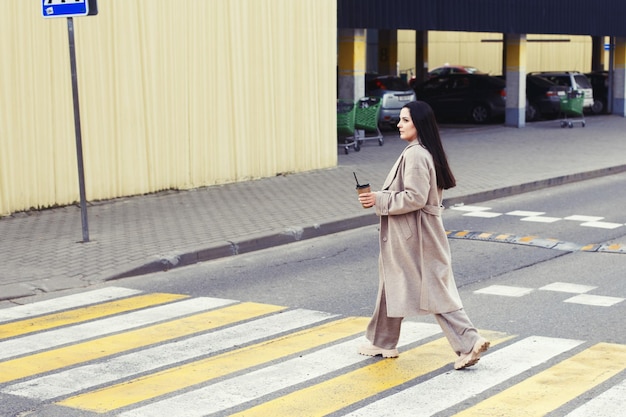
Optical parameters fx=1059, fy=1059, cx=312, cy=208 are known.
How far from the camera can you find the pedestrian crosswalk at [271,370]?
244 inches

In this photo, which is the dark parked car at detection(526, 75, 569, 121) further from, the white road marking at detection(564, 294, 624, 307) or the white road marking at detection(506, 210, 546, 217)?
the white road marking at detection(564, 294, 624, 307)

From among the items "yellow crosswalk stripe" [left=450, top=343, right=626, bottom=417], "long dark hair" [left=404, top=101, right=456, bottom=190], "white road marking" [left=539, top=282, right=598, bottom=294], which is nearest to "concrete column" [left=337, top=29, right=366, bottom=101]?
"white road marking" [left=539, top=282, right=598, bottom=294]

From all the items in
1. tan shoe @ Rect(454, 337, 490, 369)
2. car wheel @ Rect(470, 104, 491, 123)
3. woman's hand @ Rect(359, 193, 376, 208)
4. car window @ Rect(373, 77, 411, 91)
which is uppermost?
woman's hand @ Rect(359, 193, 376, 208)

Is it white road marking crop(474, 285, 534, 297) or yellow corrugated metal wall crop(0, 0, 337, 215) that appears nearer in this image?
white road marking crop(474, 285, 534, 297)

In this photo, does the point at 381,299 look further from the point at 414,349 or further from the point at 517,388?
the point at 517,388

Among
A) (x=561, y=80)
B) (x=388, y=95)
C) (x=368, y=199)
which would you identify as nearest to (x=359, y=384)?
(x=368, y=199)

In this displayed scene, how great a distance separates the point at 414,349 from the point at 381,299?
22.4 inches

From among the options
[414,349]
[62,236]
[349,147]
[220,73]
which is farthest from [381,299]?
[349,147]

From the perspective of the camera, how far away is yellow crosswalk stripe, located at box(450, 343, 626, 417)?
6.07 meters

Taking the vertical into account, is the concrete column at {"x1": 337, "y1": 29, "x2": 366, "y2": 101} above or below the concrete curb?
above

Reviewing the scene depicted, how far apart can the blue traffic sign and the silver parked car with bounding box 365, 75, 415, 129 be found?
16.1m

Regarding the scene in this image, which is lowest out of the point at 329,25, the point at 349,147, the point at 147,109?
the point at 349,147

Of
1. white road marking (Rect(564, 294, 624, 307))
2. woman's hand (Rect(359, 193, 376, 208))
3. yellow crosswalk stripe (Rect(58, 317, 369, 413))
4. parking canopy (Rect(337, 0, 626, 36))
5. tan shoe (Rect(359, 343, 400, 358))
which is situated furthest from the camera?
parking canopy (Rect(337, 0, 626, 36))

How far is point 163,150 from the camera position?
51.6ft
